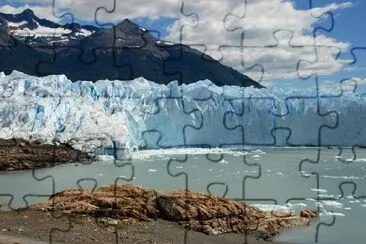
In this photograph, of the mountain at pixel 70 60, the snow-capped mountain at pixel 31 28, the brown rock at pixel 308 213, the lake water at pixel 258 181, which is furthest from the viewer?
the snow-capped mountain at pixel 31 28

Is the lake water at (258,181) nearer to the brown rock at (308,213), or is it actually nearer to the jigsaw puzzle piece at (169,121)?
the brown rock at (308,213)

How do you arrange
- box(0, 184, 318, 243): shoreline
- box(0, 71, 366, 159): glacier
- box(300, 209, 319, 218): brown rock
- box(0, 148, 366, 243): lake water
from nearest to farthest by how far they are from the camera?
box(0, 184, 318, 243): shoreline < box(0, 148, 366, 243): lake water < box(300, 209, 319, 218): brown rock < box(0, 71, 366, 159): glacier


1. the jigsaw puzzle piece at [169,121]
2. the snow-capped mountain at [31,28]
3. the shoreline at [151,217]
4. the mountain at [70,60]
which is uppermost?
the snow-capped mountain at [31,28]

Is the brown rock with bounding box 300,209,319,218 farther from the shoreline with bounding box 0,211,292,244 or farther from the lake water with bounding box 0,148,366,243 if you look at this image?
the shoreline with bounding box 0,211,292,244

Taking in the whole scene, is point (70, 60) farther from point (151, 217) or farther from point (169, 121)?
point (151, 217)

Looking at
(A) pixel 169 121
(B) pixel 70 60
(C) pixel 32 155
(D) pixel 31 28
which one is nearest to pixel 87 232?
(C) pixel 32 155

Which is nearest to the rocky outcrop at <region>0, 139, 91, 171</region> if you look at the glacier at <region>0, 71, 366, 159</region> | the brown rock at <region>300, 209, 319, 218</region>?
the glacier at <region>0, 71, 366, 159</region>

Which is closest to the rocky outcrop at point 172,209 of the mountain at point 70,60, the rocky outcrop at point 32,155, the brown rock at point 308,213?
the brown rock at point 308,213
